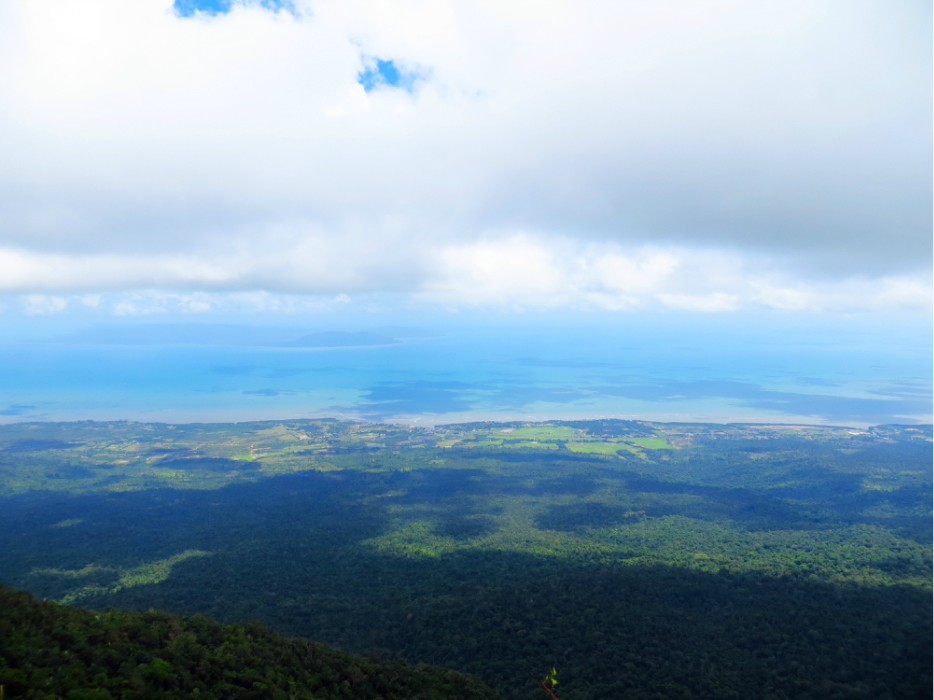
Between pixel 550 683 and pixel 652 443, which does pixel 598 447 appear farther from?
pixel 550 683

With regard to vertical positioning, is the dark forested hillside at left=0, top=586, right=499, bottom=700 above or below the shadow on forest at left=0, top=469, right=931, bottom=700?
above

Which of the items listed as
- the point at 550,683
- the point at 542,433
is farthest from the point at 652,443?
the point at 550,683

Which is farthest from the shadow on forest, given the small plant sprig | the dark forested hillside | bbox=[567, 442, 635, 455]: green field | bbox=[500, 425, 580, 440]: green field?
bbox=[500, 425, 580, 440]: green field

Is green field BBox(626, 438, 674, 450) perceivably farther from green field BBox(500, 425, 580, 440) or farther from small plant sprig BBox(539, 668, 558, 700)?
small plant sprig BBox(539, 668, 558, 700)

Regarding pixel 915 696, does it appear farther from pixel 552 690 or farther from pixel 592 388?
pixel 592 388

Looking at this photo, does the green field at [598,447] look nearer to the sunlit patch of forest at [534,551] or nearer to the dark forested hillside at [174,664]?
the sunlit patch of forest at [534,551]

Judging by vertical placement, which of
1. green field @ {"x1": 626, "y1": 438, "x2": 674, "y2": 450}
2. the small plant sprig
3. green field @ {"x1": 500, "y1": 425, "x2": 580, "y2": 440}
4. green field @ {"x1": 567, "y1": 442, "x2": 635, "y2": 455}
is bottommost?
the small plant sprig

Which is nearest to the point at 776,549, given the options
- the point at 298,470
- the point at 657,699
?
the point at 657,699
